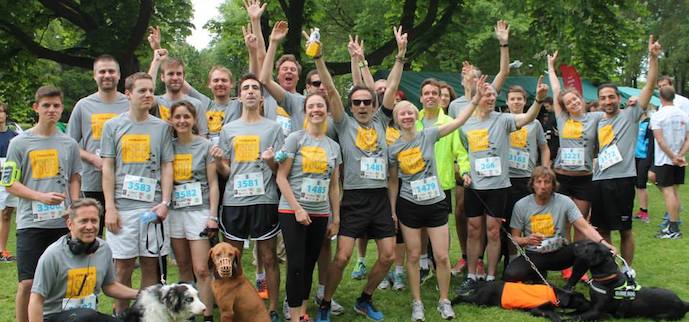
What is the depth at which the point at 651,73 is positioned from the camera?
5570mm

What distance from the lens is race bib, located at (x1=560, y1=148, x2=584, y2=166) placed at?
19.8ft

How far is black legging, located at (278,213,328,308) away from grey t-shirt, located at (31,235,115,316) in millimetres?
1214

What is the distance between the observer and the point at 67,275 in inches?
151

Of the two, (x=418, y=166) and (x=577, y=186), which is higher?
(x=418, y=166)

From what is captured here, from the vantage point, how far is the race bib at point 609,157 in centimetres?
578

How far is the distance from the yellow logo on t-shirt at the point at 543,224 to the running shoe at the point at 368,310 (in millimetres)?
1651

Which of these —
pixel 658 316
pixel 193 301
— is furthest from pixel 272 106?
pixel 658 316

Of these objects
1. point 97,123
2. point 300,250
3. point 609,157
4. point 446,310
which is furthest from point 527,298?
point 97,123

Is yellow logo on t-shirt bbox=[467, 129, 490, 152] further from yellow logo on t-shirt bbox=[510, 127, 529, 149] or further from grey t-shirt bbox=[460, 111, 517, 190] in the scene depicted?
yellow logo on t-shirt bbox=[510, 127, 529, 149]

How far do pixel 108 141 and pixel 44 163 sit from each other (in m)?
0.45

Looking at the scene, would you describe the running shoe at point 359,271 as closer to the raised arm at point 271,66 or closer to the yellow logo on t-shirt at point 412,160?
the yellow logo on t-shirt at point 412,160

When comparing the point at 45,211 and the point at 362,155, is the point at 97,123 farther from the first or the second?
the point at 362,155

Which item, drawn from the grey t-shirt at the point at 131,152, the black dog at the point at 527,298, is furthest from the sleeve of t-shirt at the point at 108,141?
the black dog at the point at 527,298

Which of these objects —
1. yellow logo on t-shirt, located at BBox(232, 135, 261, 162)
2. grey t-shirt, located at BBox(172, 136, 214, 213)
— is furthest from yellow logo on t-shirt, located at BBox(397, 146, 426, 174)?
grey t-shirt, located at BBox(172, 136, 214, 213)
